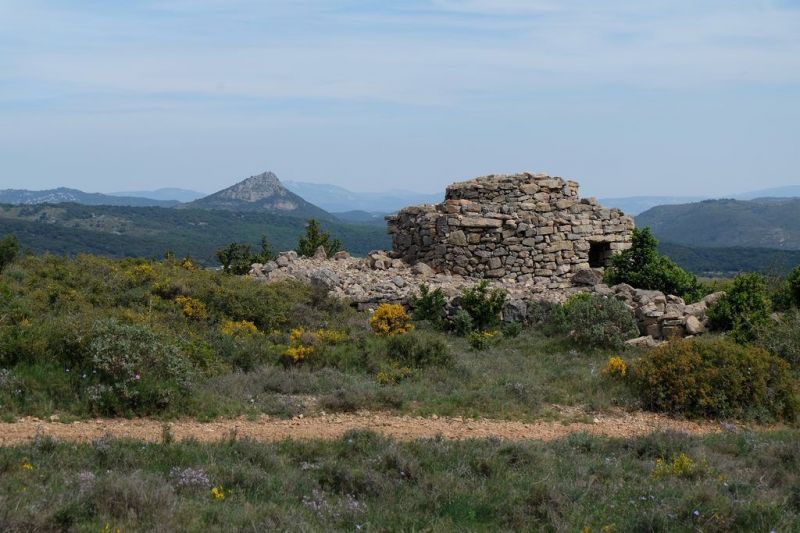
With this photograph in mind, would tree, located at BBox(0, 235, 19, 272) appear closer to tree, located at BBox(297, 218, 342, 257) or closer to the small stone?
tree, located at BBox(297, 218, 342, 257)

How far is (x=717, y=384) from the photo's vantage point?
984cm

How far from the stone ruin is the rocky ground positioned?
0.03 meters

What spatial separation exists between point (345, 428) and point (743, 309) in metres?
8.26

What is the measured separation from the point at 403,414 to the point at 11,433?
4.27 m

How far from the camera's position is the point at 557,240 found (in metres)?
18.8

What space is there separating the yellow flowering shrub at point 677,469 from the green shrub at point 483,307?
313 inches

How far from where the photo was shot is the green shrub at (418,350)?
1167cm

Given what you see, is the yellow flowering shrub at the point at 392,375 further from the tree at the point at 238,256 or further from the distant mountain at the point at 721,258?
the distant mountain at the point at 721,258

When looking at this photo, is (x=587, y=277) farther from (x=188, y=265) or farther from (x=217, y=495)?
(x=217, y=495)

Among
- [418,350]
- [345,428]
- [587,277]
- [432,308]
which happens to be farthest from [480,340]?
[587,277]

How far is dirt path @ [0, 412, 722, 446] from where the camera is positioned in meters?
7.89

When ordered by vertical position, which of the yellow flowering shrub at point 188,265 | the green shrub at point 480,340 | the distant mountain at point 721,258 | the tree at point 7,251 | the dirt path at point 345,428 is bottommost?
the distant mountain at point 721,258

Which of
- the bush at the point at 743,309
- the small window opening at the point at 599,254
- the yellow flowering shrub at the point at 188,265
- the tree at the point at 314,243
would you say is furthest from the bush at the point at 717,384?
the tree at the point at 314,243

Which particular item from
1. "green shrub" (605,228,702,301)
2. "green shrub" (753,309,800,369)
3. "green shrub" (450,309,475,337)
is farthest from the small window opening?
"green shrub" (753,309,800,369)
